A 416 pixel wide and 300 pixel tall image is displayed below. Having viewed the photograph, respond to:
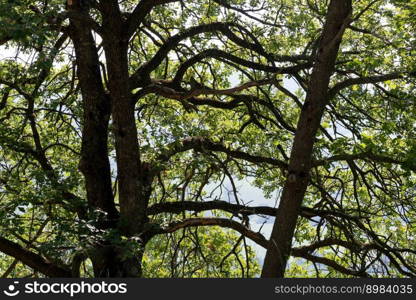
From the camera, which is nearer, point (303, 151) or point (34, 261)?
point (303, 151)

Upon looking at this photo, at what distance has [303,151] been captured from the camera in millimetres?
6102

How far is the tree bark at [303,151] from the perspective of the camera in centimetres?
604

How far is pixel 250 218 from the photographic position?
8.05 metres

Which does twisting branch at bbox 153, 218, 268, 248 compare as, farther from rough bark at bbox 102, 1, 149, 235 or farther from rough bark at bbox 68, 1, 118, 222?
rough bark at bbox 68, 1, 118, 222

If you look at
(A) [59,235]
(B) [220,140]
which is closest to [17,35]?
(A) [59,235]

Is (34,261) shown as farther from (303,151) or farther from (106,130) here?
(303,151)

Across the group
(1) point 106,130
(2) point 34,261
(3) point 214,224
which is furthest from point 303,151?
(2) point 34,261

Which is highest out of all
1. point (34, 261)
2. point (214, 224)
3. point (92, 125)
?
point (92, 125)

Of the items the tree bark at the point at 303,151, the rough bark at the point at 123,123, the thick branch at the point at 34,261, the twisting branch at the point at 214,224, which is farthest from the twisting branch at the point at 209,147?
the thick branch at the point at 34,261

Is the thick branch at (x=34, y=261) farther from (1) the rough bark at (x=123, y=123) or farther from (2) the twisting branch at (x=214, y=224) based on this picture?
(2) the twisting branch at (x=214, y=224)

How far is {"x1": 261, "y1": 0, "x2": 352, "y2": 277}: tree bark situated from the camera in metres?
6.04

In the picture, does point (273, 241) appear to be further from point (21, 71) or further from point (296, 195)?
point (21, 71)

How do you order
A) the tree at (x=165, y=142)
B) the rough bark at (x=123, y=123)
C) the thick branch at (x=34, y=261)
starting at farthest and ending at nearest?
the rough bark at (x=123, y=123), the thick branch at (x=34, y=261), the tree at (x=165, y=142)

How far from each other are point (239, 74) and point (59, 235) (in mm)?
7296
